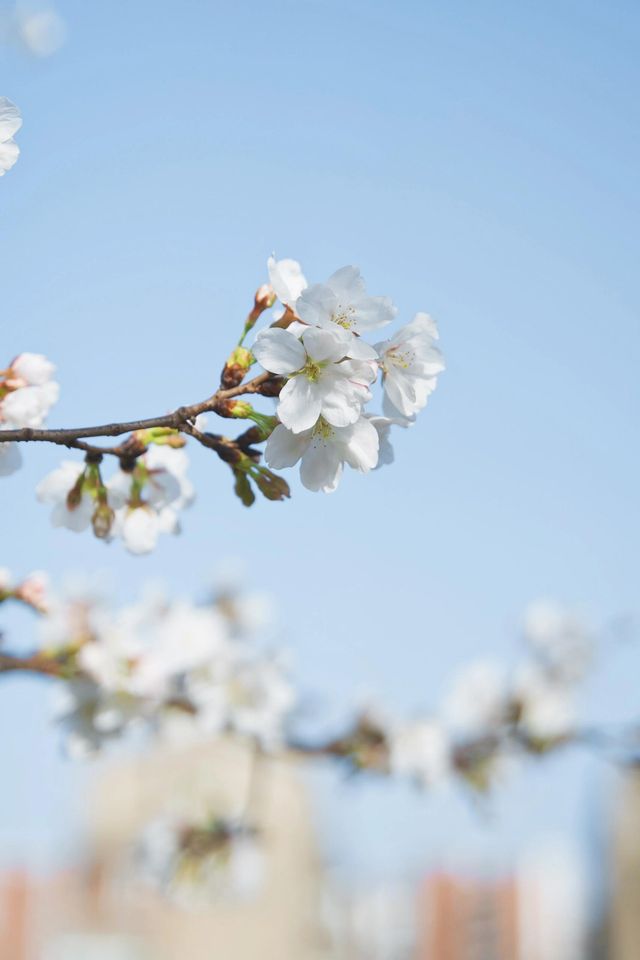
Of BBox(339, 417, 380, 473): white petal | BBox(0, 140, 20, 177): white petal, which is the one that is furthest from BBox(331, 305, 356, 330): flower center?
BBox(0, 140, 20, 177): white petal

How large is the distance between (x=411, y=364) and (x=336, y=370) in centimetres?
14

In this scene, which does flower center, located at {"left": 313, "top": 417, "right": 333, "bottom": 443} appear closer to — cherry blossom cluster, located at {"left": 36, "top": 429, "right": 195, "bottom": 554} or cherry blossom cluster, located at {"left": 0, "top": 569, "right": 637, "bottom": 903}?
cherry blossom cluster, located at {"left": 36, "top": 429, "right": 195, "bottom": 554}

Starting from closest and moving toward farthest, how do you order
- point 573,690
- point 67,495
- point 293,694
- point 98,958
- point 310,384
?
1. point 310,384
2. point 67,495
3. point 293,694
4. point 573,690
5. point 98,958

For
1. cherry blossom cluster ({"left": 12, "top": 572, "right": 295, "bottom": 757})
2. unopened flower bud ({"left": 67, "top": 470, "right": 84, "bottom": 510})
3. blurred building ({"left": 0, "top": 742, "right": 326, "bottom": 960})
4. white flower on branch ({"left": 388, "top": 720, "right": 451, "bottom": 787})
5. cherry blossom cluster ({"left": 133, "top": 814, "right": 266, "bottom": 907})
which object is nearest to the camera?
unopened flower bud ({"left": 67, "top": 470, "right": 84, "bottom": 510})

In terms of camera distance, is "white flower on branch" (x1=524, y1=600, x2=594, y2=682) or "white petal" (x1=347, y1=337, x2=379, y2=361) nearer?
"white petal" (x1=347, y1=337, x2=379, y2=361)

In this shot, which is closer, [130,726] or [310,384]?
[310,384]

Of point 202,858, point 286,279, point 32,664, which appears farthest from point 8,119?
point 202,858

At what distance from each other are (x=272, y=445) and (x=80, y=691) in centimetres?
143

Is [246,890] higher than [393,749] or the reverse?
the reverse

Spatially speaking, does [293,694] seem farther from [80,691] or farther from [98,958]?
[98,958]

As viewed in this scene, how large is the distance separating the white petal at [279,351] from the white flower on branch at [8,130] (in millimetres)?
314

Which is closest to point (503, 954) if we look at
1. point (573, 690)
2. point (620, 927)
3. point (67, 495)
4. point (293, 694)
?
point (620, 927)

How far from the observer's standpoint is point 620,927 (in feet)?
57.0

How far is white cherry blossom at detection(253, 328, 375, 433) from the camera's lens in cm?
110
